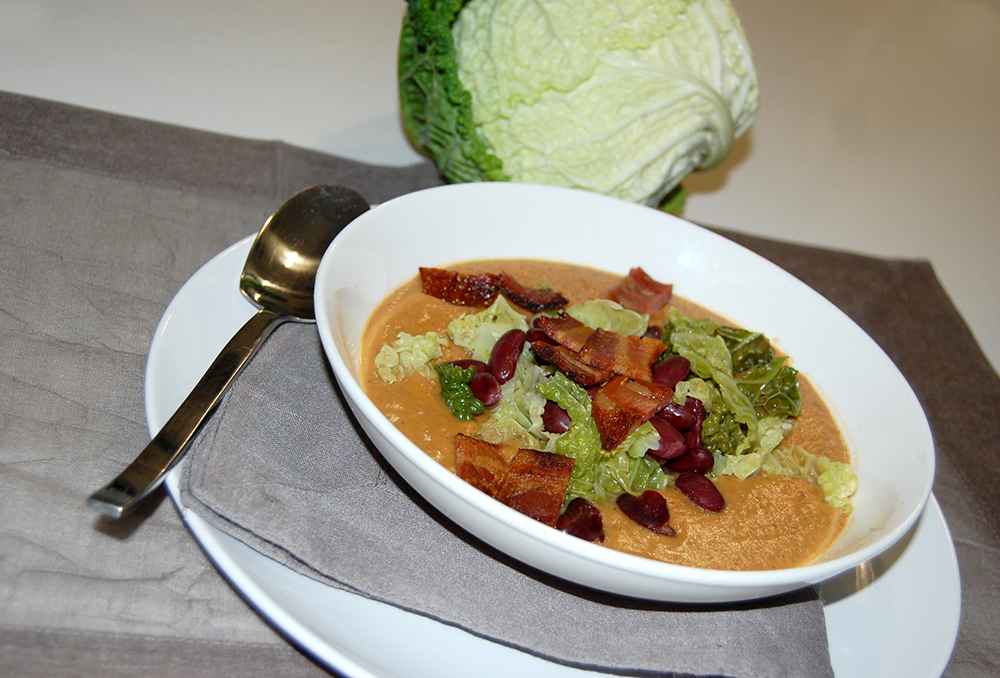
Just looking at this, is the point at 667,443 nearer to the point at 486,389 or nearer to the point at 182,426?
the point at 486,389

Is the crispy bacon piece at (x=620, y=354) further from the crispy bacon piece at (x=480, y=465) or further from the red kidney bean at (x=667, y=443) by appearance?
the crispy bacon piece at (x=480, y=465)

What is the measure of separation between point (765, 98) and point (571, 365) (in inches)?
168

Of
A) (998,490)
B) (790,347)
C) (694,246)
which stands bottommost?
(998,490)

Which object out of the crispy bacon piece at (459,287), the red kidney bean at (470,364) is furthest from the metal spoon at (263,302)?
the red kidney bean at (470,364)

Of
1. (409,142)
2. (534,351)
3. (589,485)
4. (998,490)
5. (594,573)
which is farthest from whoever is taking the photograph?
(409,142)

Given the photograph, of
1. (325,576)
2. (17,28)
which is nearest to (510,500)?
(325,576)

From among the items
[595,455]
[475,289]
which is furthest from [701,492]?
[475,289]

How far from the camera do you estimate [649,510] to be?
7.30 ft

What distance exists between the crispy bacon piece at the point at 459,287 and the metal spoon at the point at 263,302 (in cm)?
43

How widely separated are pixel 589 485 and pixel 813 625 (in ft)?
2.38

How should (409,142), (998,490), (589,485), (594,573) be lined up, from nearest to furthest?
(594,573), (589,485), (998,490), (409,142)

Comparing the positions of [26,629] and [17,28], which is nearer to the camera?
A: [26,629]

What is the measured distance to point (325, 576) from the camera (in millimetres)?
1872

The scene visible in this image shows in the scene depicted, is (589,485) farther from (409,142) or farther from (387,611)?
(409,142)
